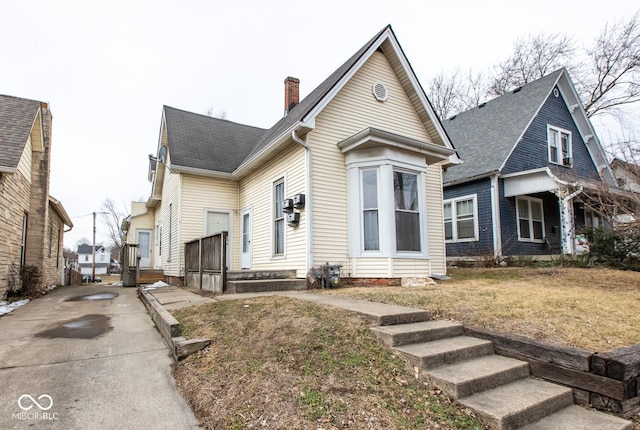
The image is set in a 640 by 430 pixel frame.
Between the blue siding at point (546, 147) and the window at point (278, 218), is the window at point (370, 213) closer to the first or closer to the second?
the window at point (278, 218)

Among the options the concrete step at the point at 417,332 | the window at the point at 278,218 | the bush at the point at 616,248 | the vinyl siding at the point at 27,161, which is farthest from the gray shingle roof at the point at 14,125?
the bush at the point at 616,248

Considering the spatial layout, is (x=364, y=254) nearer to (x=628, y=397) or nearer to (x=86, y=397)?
(x=628, y=397)

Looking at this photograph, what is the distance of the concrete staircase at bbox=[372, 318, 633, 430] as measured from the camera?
2.69 m

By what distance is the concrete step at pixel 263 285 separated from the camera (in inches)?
272

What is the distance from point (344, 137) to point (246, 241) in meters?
4.92

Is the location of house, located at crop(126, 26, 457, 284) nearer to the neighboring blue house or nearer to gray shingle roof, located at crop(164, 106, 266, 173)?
gray shingle roof, located at crop(164, 106, 266, 173)

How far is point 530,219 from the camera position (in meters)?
13.8

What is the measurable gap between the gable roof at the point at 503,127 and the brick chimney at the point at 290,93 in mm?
6824

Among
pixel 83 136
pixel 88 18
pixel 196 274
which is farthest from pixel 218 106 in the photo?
pixel 196 274

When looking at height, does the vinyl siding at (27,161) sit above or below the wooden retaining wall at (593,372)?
above

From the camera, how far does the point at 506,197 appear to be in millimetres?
13219

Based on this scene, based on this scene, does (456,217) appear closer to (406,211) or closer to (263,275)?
(406,211)

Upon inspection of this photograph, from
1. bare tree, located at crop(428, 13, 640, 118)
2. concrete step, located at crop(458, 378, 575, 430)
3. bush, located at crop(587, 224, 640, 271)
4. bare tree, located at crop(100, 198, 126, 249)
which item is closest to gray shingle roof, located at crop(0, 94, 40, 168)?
concrete step, located at crop(458, 378, 575, 430)

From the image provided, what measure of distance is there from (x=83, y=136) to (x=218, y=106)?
1332 cm
